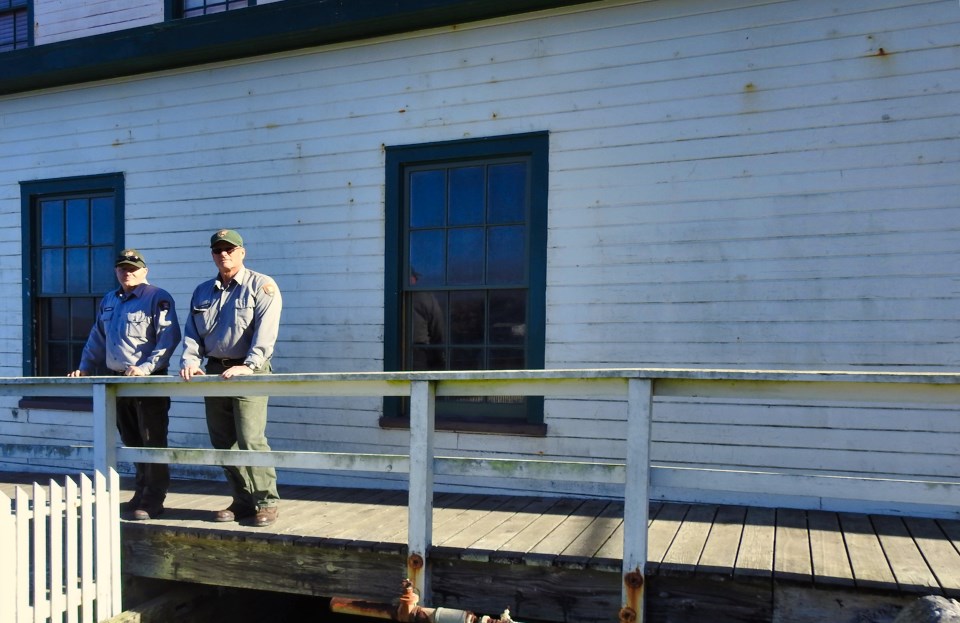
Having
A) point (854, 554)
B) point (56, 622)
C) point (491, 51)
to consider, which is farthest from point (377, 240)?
point (854, 554)

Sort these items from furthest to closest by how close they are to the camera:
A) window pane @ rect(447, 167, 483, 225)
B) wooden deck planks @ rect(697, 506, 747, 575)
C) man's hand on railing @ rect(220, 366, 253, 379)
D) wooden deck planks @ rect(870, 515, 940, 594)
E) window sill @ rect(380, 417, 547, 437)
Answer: window pane @ rect(447, 167, 483, 225)
window sill @ rect(380, 417, 547, 437)
man's hand on railing @ rect(220, 366, 253, 379)
wooden deck planks @ rect(697, 506, 747, 575)
wooden deck planks @ rect(870, 515, 940, 594)

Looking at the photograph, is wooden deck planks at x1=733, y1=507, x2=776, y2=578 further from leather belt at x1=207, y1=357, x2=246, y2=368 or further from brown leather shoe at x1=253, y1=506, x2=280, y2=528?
leather belt at x1=207, y1=357, x2=246, y2=368

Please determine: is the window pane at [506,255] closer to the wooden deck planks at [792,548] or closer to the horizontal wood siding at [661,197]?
the horizontal wood siding at [661,197]

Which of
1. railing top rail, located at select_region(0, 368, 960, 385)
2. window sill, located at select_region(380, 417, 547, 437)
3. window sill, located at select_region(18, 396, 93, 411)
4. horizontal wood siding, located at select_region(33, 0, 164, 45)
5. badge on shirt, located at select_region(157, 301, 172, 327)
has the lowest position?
window sill, located at select_region(18, 396, 93, 411)

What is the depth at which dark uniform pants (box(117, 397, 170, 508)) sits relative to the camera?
472 cm

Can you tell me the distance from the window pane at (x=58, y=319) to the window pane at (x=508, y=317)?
4.06m

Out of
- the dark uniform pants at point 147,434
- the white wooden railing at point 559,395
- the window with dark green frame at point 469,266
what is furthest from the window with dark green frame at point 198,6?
the white wooden railing at point 559,395

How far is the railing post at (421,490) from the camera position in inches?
146

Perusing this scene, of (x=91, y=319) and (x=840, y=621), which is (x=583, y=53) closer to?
(x=840, y=621)

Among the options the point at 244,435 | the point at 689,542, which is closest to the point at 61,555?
the point at 244,435

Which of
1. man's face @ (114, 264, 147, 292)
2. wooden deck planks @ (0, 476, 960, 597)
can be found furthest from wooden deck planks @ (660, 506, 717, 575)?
man's face @ (114, 264, 147, 292)

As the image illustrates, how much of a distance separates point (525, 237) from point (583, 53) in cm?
130

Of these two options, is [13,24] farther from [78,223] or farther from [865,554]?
[865,554]

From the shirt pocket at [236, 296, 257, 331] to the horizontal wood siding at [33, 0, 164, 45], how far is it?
3516 mm
